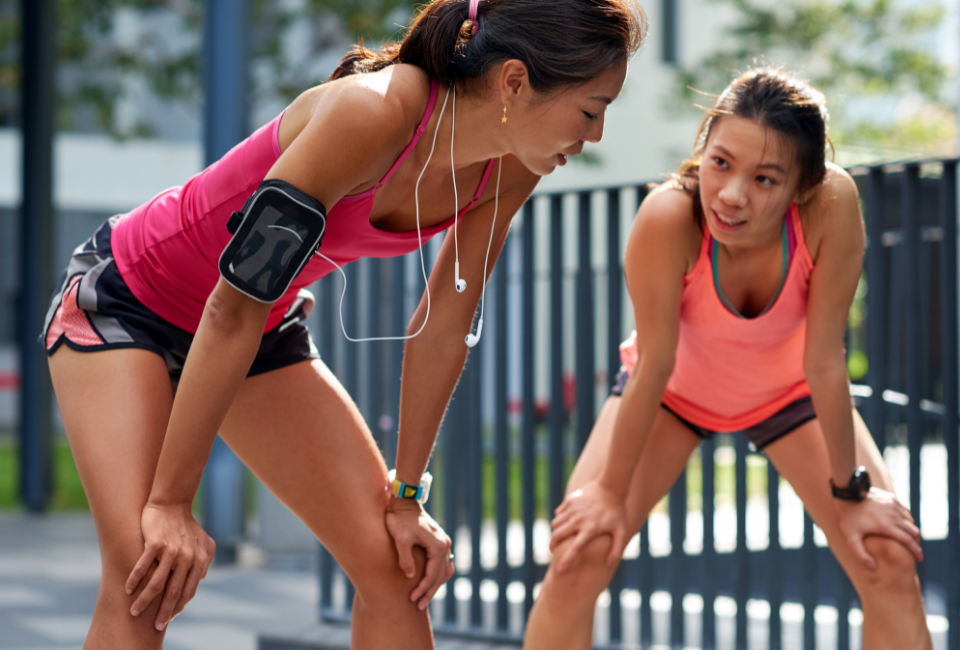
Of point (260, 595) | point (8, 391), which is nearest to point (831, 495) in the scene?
point (260, 595)

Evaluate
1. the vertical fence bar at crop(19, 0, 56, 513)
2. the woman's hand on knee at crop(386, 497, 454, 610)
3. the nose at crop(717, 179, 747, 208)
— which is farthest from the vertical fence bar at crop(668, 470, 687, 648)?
the vertical fence bar at crop(19, 0, 56, 513)

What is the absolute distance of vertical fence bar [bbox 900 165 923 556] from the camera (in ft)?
10.0

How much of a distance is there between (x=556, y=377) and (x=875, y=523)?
4.88 ft

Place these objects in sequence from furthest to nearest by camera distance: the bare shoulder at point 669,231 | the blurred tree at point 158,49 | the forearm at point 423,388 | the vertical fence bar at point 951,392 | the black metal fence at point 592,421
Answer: the blurred tree at point 158,49 → the black metal fence at point 592,421 → the vertical fence bar at point 951,392 → the bare shoulder at point 669,231 → the forearm at point 423,388

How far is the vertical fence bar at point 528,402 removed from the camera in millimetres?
3689

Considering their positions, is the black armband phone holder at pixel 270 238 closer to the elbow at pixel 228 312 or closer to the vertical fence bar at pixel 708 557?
the elbow at pixel 228 312

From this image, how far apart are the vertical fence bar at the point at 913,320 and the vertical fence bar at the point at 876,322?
0.08 metres

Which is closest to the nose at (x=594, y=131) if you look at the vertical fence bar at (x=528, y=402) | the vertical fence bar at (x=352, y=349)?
the vertical fence bar at (x=528, y=402)

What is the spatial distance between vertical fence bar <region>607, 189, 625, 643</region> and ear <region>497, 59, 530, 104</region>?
1736 mm

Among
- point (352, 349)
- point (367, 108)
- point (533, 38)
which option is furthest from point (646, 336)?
point (352, 349)

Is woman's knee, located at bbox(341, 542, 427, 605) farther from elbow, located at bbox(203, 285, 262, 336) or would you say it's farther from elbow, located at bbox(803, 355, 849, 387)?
elbow, located at bbox(803, 355, 849, 387)

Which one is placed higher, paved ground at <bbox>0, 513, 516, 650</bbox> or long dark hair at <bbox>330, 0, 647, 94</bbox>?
long dark hair at <bbox>330, 0, 647, 94</bbox>

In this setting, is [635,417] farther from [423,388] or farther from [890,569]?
[890,569]

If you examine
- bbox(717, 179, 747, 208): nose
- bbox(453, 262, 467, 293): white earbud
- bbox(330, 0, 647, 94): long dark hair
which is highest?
bbox(330, 0, 647, 94): long dark hair
